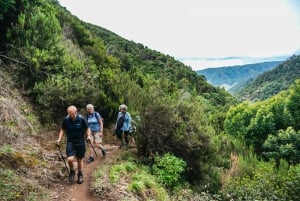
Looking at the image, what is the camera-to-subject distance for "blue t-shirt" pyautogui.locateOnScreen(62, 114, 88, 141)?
8728mm

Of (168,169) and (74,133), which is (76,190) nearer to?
(74,133)

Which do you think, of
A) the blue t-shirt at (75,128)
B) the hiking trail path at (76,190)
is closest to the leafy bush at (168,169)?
→ the hiking trail path at (76,190)

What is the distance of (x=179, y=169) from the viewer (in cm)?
1116

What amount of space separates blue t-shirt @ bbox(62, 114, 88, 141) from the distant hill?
108 meters

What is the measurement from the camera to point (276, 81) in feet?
409

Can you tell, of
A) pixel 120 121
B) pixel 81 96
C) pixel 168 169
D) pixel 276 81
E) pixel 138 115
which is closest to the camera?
pixel 168 169

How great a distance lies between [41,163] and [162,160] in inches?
135

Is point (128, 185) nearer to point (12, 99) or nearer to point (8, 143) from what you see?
point (8, 143)

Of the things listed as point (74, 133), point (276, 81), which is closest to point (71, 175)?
point (74, 133)

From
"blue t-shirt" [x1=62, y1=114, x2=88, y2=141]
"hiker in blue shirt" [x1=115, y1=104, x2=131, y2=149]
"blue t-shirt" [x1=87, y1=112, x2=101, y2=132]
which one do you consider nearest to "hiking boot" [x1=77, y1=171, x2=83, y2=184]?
"blue t-shirt" [x1=62, y1=114, x2=88, y2=141]

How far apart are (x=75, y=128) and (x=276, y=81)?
123 metres

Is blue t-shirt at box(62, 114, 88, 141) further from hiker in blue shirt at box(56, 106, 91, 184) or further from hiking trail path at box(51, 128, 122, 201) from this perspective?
hiking trail path at box(51, 128, 122, 201)

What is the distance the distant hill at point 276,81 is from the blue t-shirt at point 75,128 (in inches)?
4270

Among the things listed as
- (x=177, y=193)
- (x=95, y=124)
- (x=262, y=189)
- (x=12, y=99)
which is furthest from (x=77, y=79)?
(x=262, y=189)
